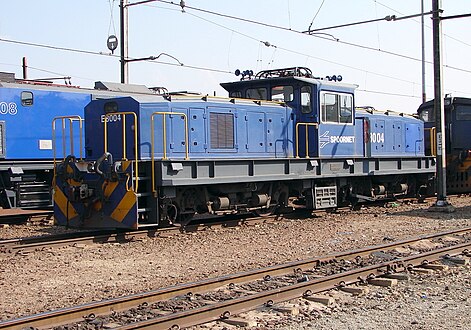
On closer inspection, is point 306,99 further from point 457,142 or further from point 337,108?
point 457,142

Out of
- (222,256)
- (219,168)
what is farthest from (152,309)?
(219,168)

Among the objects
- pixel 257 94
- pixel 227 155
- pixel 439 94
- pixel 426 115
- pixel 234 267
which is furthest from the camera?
pixel 426 115

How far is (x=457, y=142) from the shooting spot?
22297 mm

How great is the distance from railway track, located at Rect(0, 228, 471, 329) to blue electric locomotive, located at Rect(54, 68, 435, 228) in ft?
12.8

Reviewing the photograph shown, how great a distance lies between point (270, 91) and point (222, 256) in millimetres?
6294

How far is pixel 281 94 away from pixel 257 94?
1.99ft

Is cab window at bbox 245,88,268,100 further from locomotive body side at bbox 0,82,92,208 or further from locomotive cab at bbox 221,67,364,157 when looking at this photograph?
locomotive body side at bbox 0,82,92,208

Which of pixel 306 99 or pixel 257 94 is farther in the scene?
pixel 257 94

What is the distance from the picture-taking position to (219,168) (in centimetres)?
1273

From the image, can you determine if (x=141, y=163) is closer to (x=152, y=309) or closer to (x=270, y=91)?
(x=270, y=91)

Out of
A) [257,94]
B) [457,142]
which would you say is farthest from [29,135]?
[457,142]

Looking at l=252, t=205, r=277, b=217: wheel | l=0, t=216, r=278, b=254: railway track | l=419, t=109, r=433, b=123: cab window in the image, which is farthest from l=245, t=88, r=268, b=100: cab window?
l=419, t=109, r=433, b=123: cab window

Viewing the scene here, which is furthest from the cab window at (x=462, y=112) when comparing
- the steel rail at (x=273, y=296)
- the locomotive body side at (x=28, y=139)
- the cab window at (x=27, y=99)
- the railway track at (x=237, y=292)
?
the cab window at (x=27, y=99)

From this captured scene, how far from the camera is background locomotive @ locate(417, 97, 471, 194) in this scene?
69.9 ft
